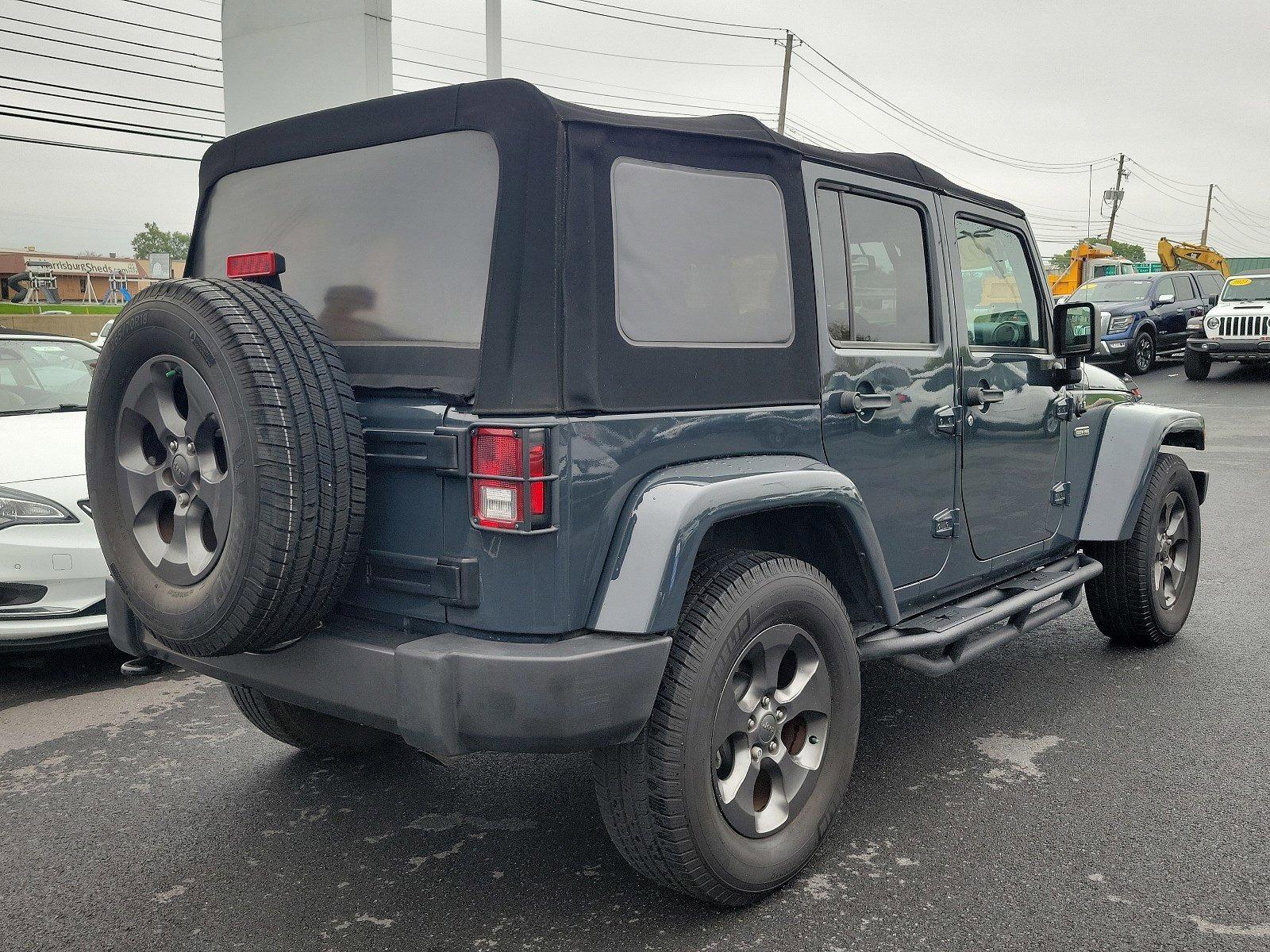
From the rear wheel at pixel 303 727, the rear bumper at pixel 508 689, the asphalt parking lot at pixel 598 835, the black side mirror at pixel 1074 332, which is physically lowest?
the asphalt parking lot at pixel 598 835

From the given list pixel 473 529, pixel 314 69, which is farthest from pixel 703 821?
pixel 314 69

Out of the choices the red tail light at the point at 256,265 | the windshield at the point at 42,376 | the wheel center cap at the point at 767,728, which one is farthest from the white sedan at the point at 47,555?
the wheel center cap at the point at 767,728

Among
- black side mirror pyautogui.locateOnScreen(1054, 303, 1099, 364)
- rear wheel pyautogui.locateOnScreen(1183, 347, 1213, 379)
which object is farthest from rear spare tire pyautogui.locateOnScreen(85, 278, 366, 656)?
rear wheel pyautogui.locateOnScreen(1183, 347, 1213, 379)

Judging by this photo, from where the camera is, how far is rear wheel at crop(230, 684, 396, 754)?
3629 millimetres

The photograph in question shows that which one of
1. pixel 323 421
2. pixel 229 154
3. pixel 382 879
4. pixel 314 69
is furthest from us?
pixel 314 69

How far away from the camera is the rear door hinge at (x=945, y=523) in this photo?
3646 mm

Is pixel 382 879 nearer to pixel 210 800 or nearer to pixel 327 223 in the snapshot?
pixel 210 800

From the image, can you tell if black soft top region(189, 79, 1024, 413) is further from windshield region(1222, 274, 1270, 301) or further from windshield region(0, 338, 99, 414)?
windshield region(1222, 274, 1270, 301)

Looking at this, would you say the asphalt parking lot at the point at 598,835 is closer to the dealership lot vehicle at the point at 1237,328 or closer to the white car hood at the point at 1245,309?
the dealership lot vehicle at the point at 1237,328

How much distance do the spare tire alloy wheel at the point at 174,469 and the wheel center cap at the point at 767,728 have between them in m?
1.40

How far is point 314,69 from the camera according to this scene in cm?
1024

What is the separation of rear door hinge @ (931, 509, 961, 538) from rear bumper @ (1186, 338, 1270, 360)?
705 inches

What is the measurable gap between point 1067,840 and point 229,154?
3.21 metres

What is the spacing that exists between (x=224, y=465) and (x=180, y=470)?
0.14 m
